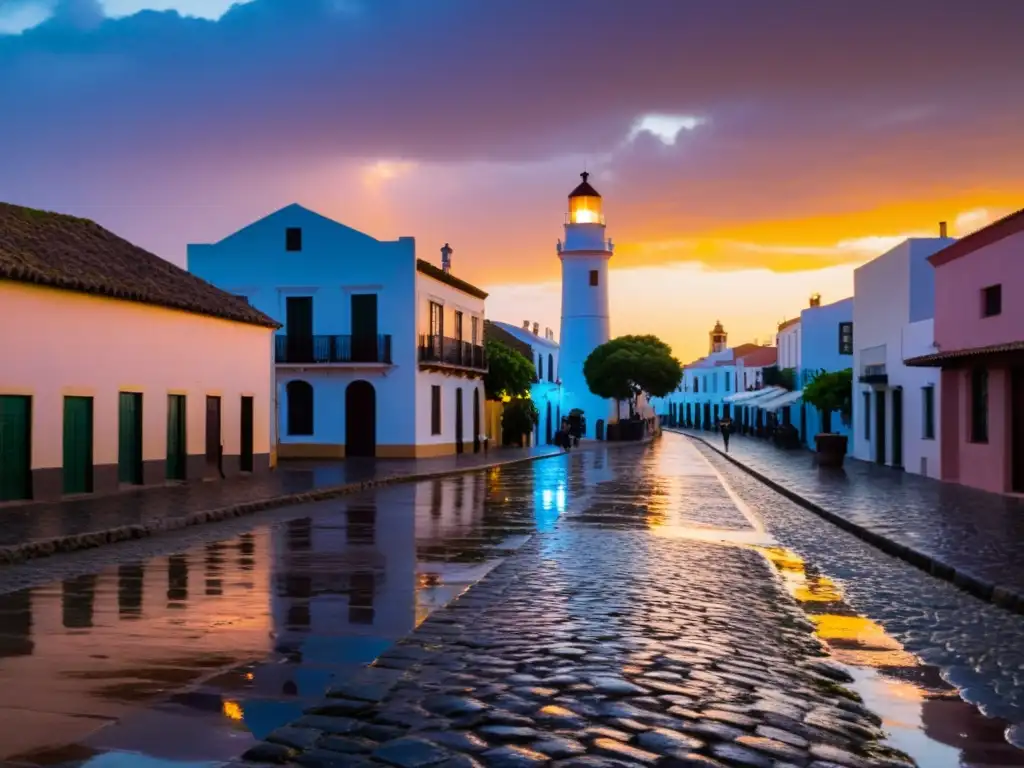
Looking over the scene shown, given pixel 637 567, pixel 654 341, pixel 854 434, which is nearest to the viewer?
pixel 637 567

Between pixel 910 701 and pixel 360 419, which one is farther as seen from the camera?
pixel 360 419

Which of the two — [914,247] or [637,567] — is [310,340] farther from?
[637,567]

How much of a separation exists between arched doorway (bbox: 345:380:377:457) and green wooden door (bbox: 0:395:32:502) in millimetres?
21624

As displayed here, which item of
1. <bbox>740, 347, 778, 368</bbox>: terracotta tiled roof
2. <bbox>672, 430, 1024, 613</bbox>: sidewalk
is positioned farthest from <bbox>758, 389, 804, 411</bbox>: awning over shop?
<bbox>740, 347, 778, 368</bbox>: terracotta tiled roof

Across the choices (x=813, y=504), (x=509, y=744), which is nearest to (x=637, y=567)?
(x=509, y=744)

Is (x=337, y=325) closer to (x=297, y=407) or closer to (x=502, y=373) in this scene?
(x=297, y=407)

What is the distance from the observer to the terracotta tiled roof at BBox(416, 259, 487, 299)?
4228 cm

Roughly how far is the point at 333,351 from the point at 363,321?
1.49m

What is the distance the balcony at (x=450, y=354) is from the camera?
140 ft

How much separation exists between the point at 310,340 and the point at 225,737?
3714cm

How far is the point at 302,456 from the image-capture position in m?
42.3

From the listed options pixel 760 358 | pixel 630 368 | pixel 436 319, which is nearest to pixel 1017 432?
pixel 436 319

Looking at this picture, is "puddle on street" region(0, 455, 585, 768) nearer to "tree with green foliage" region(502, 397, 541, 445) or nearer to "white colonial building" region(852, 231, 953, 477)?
"white colonial building" region(852, 231, 953, 477)

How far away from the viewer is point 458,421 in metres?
48.3
